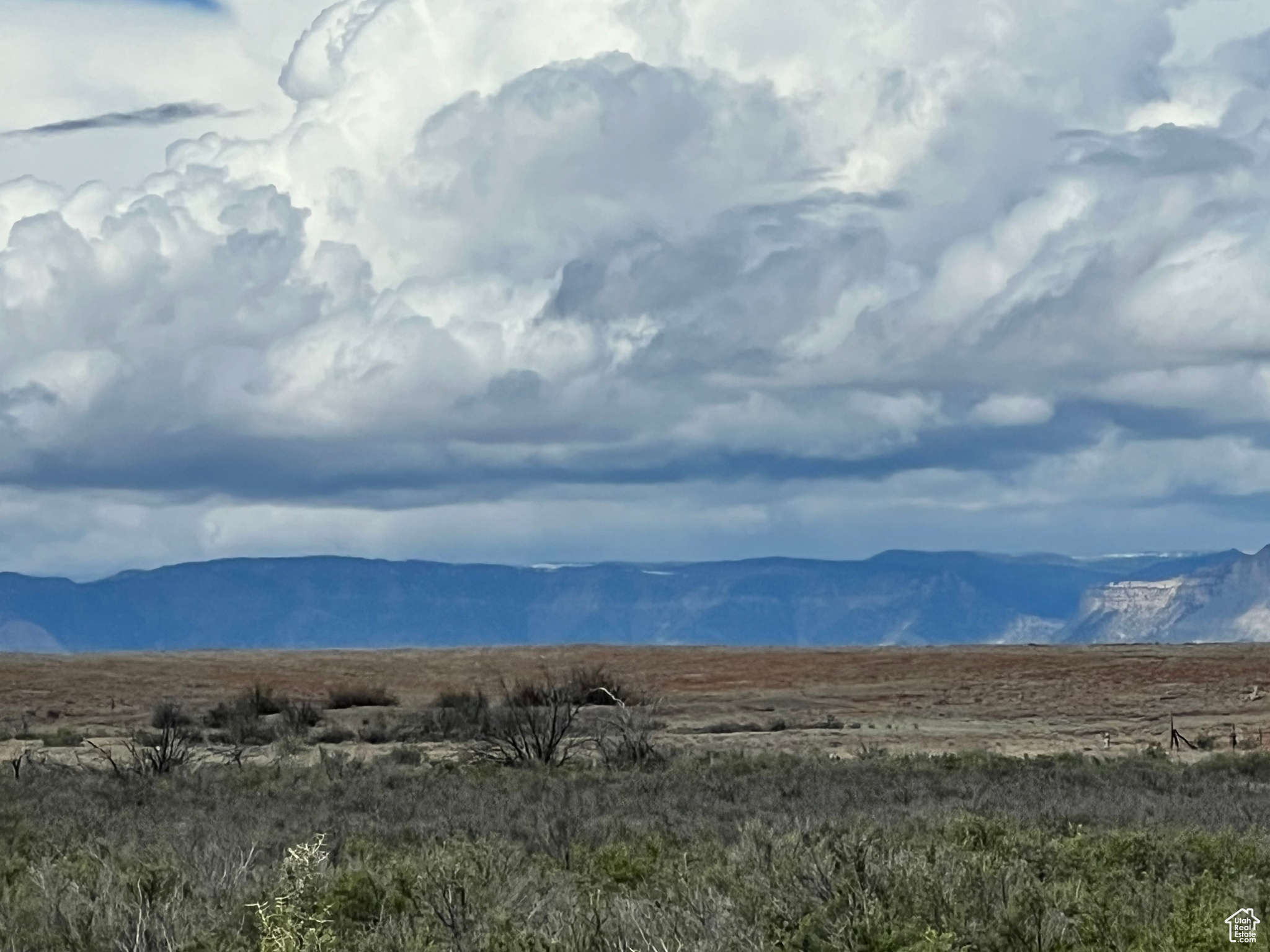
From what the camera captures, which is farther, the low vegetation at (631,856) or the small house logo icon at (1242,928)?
the low vegetation at (631,856)

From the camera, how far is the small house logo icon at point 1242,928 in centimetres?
936

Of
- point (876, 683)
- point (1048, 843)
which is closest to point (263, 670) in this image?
point (876, 683)

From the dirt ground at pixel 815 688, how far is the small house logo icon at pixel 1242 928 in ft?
79.0

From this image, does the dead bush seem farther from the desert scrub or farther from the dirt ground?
the desert scrub

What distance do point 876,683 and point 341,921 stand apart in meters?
47.8

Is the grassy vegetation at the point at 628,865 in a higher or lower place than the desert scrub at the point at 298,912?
lower

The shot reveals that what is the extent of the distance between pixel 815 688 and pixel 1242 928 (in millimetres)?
48174

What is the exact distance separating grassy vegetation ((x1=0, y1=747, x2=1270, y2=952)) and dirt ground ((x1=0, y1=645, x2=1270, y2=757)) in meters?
12.9

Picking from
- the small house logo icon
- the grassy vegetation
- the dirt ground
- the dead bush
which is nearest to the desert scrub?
the grassy vegetation

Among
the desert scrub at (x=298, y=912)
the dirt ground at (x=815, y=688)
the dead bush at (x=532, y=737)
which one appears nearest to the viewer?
the desert scrub at (x=298, y=912)

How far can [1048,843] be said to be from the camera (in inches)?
596

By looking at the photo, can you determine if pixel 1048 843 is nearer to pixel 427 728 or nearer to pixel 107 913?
pixel 107 913

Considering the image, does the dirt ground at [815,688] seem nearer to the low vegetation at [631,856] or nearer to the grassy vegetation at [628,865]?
the low vegetation at [631,856]

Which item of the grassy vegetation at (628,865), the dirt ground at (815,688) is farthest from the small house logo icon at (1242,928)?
the dirt ground at (815,688)
